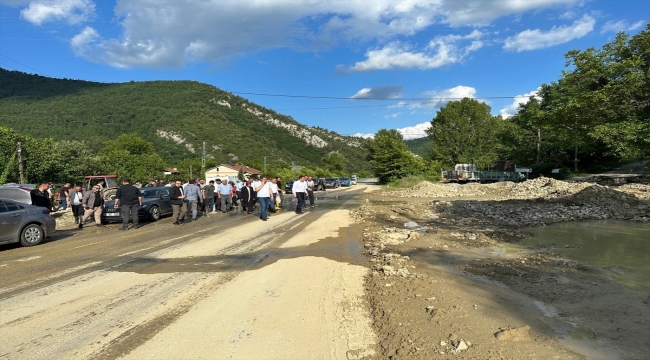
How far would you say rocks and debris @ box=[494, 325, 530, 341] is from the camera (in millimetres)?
4004

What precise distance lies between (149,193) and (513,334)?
52.3ft

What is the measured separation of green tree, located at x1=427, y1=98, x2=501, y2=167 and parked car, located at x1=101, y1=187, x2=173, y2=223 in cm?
6203

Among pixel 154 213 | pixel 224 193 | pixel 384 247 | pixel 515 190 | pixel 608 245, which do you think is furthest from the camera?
pixel 515 190

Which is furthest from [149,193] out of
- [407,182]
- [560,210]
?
[407,182]

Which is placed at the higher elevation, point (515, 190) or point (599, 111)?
point (599, 111)

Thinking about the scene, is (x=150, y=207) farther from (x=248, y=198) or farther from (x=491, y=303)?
(x=491, y=303)

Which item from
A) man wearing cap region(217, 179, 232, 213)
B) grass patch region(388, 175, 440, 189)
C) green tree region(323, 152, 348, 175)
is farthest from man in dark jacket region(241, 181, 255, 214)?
green tree region(323, 152, 348, 175)

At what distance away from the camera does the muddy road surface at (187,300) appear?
13.1 ft

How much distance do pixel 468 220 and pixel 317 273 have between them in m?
9.67

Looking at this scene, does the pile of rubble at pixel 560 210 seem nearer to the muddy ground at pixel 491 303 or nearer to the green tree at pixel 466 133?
the muddy ground at pixel 491 303

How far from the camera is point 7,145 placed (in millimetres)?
37500

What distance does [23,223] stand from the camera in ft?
35.2

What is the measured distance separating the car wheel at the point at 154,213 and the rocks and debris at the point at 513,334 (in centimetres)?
1456

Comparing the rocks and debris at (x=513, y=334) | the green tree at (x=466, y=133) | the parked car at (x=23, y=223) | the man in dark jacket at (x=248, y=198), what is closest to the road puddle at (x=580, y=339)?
the rocks and debris at (x=513, y=334)
